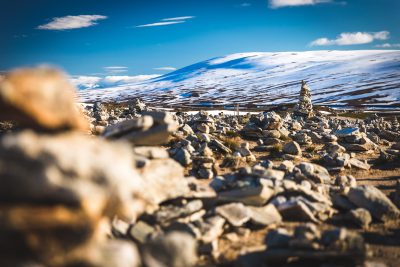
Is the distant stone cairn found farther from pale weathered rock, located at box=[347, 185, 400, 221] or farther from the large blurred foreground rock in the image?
the large blurred foreground rock

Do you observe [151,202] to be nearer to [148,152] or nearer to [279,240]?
[148,152]

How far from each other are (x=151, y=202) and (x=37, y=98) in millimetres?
3609

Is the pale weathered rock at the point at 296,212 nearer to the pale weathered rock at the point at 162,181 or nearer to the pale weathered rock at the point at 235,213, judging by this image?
the pale weathered rock at the point at 235,213

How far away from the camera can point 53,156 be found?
3.63 metres

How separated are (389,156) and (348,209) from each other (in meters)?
10.1

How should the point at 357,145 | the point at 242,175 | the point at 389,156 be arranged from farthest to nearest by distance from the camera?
the point at 357,145 → the point at 389,156 → the point at 242,175

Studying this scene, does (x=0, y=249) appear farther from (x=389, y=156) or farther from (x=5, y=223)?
(x=389, y=156)

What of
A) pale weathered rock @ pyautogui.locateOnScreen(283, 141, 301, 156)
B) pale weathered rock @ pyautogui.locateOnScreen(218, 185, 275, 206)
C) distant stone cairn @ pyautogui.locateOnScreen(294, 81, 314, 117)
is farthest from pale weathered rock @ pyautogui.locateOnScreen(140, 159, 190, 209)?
distant stone cairn @ pyautogui.locateOnScreen(294, 81, 314, 117)

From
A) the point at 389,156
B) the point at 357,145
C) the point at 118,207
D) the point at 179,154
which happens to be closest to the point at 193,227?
the point at 118,207

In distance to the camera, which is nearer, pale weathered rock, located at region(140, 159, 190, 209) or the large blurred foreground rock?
the large blurred foreground rock

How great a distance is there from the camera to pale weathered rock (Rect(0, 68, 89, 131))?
369 cm

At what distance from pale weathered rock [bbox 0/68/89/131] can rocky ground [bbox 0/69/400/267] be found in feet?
0.04

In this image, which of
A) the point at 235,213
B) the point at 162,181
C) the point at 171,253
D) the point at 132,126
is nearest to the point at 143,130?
the point at 132,126

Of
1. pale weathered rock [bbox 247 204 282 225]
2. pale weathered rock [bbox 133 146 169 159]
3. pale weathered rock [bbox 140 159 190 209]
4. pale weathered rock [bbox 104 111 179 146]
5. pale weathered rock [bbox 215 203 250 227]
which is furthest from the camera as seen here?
pale weathered rock [bbox 247 204 282 225]
